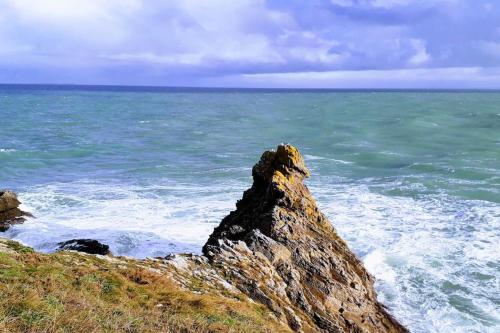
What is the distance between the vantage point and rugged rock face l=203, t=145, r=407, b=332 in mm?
15531

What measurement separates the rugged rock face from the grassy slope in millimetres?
1531

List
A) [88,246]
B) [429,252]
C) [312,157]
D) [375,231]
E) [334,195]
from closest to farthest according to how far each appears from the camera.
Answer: [88,246], [429,252], [375,231], [334,195], [312,157]

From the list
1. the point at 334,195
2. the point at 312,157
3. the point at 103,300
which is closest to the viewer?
the point at 103,300

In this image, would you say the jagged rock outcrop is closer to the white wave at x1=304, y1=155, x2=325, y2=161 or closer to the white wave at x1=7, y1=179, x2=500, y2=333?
the white wave at x1=7, y1=179, x2=500, y2=333

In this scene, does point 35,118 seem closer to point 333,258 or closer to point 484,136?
point 484,136

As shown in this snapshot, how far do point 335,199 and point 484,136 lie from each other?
4517 cm

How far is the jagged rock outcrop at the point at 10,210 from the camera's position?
31234 mm

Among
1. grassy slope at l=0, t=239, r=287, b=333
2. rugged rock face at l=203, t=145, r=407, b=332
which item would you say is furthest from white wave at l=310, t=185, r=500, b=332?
grassy slope at l=0, t=239, r=287, b=333

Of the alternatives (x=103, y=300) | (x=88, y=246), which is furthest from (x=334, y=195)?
(x=103, y=300)

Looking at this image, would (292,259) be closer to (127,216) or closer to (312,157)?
(127,216)

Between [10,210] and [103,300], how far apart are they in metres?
22.7

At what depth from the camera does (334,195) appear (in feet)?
128

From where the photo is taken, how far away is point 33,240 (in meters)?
28.0

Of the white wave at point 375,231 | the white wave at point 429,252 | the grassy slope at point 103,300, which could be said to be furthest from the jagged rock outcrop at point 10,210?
the white wave at point 429,252
